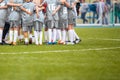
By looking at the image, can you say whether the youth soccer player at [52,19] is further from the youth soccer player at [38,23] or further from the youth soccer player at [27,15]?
the youth soccer player at [27,15]

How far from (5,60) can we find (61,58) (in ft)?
5.16

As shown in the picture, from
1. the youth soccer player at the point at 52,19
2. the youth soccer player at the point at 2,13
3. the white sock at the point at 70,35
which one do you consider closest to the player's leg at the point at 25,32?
the youth soccer player at the point at 2,13

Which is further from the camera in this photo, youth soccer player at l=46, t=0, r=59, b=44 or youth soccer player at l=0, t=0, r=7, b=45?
youth soccer player at l=46, t=0, r=59, b=44

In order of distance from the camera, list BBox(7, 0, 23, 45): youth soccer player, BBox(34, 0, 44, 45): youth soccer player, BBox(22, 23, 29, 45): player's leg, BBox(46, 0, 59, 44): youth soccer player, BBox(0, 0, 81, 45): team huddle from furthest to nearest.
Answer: BBox(46, 0, 59, 44): youth soccer player → BBox(34, 0, 44, 45): youth soccer player → BBox(22, 23, 29, 45): player's leg → BBox(0, 0, 81, 45): team huddle → BBox(7, 0, 23, 45): youth soccer player

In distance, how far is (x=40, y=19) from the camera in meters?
20.0

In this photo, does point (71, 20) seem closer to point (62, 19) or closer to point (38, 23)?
point (62, 19)

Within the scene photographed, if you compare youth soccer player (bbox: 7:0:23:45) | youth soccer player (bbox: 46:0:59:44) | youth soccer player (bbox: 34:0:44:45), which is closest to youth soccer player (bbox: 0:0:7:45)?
youth soccer player (bbox: 7:0:23:45)

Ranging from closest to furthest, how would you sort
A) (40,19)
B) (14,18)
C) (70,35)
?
(14,18), (40,19), (70,35)

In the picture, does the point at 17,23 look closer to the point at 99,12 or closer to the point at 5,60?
the point at 5,60

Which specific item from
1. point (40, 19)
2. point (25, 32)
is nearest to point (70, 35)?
point (40, 19)

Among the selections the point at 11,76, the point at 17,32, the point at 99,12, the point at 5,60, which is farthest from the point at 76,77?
the point at 99,12

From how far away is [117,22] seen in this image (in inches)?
1610

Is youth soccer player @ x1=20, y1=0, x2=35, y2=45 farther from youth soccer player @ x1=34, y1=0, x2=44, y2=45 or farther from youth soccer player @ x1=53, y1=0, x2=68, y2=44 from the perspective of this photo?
youth soccer player @ x1=53, y1=0, x2=68, y2=44

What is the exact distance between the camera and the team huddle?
64.2 ft
